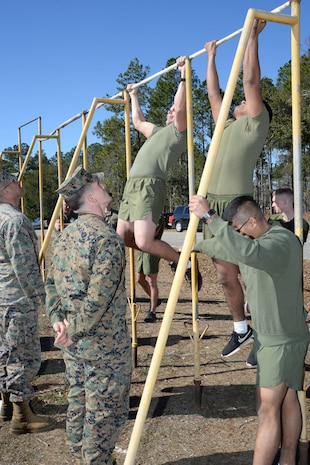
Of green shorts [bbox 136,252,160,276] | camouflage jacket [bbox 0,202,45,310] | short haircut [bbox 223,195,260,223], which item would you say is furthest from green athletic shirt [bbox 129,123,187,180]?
green shorts [bbox 136,252,160,276]

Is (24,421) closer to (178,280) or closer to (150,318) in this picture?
(178,280)

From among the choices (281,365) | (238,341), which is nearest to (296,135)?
(281,365)

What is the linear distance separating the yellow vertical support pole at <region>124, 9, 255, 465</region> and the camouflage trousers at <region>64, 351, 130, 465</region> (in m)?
0.40

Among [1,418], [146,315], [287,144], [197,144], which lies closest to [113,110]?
[197,144]

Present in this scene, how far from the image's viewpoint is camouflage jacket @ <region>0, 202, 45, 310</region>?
3.65m

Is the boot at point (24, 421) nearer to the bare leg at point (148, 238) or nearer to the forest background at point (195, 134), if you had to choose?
the bare leg at point (148, 238)

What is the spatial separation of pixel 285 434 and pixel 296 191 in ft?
4.17

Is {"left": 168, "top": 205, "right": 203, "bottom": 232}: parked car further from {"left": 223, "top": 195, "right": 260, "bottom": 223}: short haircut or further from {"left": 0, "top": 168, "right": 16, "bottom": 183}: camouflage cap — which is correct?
{"left": 223, "top": 195, "right": 260, "bottom": 223}: short haircut

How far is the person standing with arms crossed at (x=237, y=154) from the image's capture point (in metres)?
3.26

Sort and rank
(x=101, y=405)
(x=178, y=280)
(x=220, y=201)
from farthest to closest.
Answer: (x=220, y=201), (x=101, y=405), (x=178, y=280)

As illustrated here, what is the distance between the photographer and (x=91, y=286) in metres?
2.55

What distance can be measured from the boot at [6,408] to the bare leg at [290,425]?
2.17 metres

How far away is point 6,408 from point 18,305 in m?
0.88

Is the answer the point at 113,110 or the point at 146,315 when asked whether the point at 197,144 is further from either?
the point at 146,315
